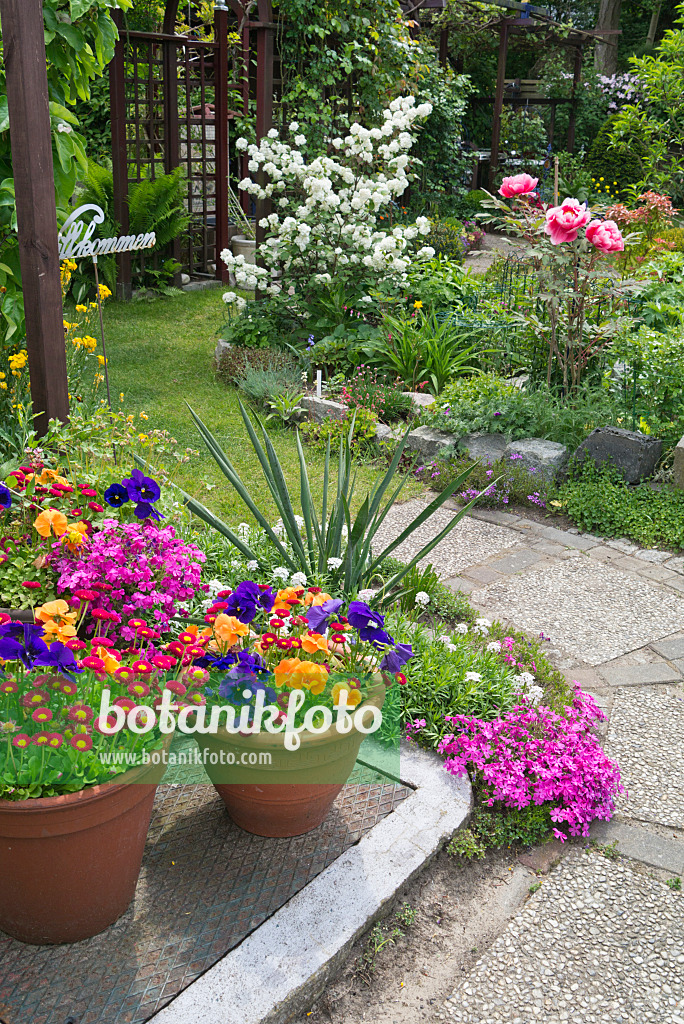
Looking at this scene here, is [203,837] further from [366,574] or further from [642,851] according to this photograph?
[642,851]

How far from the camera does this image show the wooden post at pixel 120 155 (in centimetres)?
826

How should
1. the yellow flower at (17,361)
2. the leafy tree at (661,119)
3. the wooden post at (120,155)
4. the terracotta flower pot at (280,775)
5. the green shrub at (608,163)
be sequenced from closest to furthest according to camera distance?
the terracotta flower pot at (280,775), the yellow flower at (17,361), the wooden post at (120,155), the leafy tree at (661,119), the green shrub at (608,163)

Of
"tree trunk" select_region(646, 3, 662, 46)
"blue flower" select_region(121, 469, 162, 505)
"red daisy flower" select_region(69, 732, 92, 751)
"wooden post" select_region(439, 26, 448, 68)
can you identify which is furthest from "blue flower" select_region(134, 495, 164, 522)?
"tree trunk" select_region(646, 3, 662, 46)

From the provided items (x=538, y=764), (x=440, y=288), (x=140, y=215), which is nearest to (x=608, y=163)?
(x=140, y=215)

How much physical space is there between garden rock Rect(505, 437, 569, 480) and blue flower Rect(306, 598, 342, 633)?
2.85m

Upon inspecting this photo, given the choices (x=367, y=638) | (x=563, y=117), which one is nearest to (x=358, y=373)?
(x=367, y=638)

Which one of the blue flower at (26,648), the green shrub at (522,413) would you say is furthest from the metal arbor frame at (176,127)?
the blue flower at (26,648)

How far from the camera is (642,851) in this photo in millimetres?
2467

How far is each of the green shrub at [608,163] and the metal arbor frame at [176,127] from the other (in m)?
7.49

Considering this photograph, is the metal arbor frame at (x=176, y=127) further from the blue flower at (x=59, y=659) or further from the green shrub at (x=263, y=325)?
the blue flower at (x=59, y=659)

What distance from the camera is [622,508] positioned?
14.9ft

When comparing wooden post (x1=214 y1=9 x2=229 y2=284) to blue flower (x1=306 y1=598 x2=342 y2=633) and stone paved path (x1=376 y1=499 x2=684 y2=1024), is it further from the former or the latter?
blue flower (x1=306 y1=598 x2=342 y2=633)

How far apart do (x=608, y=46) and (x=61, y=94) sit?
21.1 m

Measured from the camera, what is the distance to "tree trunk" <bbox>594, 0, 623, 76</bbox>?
2103cm
